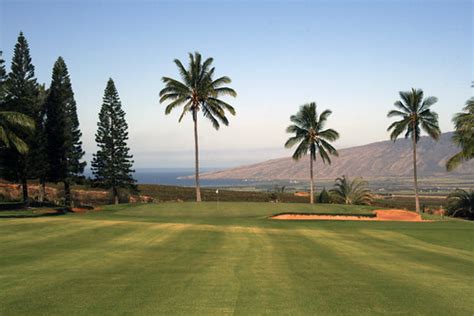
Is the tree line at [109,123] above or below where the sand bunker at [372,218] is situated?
above

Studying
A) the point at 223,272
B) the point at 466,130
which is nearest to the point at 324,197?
the point at 466,130

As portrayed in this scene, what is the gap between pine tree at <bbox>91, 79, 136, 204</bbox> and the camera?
5812cm

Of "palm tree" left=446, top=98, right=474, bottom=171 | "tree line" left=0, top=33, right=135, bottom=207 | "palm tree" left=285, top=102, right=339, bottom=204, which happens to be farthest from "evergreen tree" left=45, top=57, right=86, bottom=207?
"palm tree" left=446, top=98, right=474, bottom=171

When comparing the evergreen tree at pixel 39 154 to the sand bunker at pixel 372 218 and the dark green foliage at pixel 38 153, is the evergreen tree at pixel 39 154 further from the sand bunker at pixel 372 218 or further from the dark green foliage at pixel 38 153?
the sand bunker at pixel 372 218

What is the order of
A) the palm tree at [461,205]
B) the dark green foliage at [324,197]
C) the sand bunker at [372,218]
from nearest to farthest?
the sand bunker at [372,218], the palm tree at [461,205], the dark green foliage at [324,197]

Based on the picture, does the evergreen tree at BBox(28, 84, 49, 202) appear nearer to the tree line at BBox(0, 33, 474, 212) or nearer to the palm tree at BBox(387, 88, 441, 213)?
the tree line at BBox(0, 33, 474, 212)

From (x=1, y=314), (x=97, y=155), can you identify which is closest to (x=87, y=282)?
(x=1, y=314)

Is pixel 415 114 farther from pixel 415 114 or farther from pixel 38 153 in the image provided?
pixel 38 153

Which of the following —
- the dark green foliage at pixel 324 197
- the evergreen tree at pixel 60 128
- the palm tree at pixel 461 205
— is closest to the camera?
the palm tree at pixel 461 205

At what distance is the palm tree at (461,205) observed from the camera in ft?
157

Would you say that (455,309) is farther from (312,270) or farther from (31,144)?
(31,144)

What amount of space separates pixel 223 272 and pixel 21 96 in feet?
136

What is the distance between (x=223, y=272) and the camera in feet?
34.4

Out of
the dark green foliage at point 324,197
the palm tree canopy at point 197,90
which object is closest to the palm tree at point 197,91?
the palm tree canopy at point 197,90
